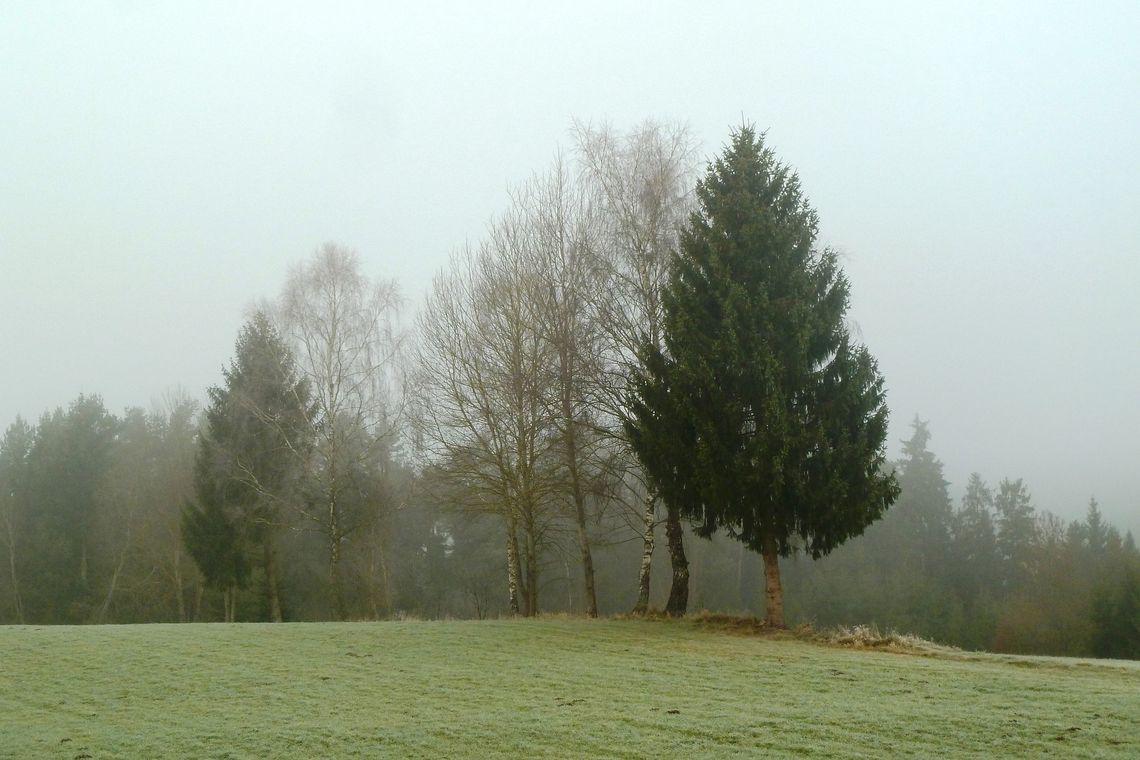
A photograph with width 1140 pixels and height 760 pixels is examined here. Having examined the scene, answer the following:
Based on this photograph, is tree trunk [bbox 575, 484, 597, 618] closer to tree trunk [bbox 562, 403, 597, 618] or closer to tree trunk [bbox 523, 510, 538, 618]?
tree trunk [bbox 562, 403, 597, 618]

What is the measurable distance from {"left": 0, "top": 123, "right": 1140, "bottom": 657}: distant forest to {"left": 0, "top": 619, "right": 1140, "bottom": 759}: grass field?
502 centimetres

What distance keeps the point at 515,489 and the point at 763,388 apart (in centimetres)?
942

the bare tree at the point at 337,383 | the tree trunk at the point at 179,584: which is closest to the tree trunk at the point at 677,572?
the bare tree at the point at 337,383

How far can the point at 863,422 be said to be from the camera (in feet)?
55.5

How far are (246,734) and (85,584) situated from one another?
4814 cm

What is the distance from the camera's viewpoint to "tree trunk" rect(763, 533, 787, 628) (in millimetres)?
17750

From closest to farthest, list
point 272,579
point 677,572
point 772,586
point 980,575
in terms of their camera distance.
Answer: point 772,586 → point 677,572 → point 272,579 → point 980,575

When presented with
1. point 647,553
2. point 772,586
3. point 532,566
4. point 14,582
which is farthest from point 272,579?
point 772,586

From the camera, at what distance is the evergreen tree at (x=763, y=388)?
1653 cm

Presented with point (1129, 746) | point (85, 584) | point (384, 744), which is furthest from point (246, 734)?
point (85, 584)

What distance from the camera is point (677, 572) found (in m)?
21.1

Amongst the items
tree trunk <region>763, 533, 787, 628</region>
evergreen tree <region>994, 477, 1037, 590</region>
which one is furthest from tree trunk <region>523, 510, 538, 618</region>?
evergreen tree <region>994, 477, 1037, 590</region>

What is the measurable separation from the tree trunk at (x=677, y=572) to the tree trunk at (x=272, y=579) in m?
22.6

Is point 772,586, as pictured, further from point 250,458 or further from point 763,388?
point 250,458
